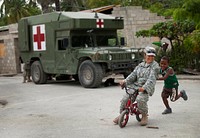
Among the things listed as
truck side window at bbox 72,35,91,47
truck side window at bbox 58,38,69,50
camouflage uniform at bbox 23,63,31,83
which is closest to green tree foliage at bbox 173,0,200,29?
truck side window at bbox 72,35,91,47

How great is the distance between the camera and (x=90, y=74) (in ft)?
45.9

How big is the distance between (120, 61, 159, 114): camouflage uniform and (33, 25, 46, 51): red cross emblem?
9.47m

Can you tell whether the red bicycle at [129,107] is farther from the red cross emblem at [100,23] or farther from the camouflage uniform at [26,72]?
the camouflage uniform at [26,72]

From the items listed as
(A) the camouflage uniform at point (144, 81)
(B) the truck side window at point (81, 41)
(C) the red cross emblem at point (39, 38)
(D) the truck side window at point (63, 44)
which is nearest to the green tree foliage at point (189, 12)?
(A) the camouflage uniform at point (144, 81)

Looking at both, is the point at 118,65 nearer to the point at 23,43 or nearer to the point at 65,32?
the point at 65,32

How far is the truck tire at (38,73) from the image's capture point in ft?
55.2

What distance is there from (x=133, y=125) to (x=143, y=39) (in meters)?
14.8

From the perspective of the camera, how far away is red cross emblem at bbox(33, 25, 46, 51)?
1642 cm

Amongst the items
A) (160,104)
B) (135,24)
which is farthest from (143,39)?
(160,104)

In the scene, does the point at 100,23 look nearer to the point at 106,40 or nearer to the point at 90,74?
the point at 106,40

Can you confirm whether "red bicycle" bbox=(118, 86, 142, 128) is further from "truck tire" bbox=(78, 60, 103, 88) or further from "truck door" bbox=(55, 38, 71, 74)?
"truck door" bbox=(55, 38, 71, 74)

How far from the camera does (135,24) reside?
22.0m

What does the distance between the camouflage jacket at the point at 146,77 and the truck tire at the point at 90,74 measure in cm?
636

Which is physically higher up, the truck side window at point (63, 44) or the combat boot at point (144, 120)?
the truck side window at point (63, 44)
